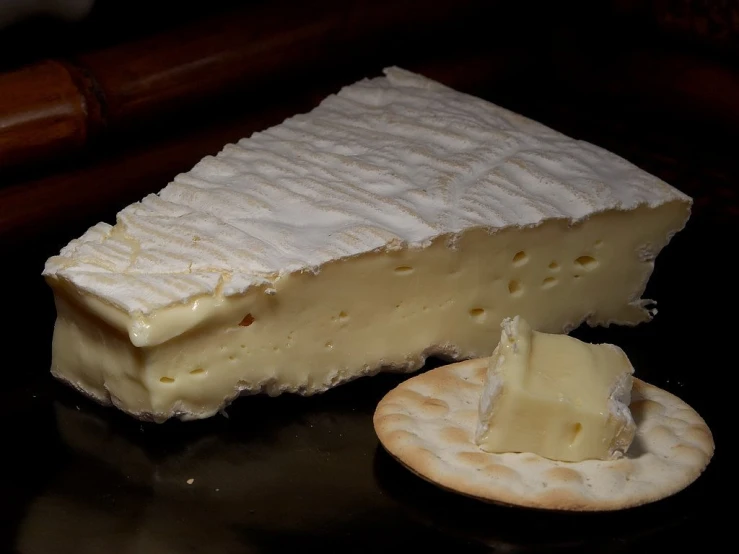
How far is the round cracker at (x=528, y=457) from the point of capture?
1980mm

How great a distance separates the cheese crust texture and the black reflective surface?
0.06m

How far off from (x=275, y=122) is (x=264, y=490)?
54.6 inches

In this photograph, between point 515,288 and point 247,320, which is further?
point 515,288

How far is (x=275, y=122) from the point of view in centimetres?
326

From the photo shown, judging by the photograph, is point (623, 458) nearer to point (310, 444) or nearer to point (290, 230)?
point (310, 444)

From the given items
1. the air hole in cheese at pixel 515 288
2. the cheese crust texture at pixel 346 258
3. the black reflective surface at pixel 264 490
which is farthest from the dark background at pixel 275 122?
the air hole in cheese at pixel 515 288

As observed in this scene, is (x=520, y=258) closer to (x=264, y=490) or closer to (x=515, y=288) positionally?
(x=515, y=288)

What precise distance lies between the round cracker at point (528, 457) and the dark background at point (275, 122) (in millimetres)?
65

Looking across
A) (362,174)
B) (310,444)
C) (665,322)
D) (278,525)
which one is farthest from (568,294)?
(278,525)

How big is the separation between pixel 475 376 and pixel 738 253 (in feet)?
3.41

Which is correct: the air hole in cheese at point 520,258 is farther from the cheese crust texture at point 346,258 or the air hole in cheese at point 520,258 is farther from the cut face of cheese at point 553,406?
the cut face of cheese at point 553,406

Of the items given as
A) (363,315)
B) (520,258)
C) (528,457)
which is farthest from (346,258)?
(528,457)

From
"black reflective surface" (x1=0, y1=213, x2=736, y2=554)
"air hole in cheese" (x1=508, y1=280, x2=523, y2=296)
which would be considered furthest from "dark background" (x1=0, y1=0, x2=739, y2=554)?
"air hole in cheese" (x1=508, y1=280, x2=523, y2=296)

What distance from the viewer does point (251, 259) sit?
2.27m
